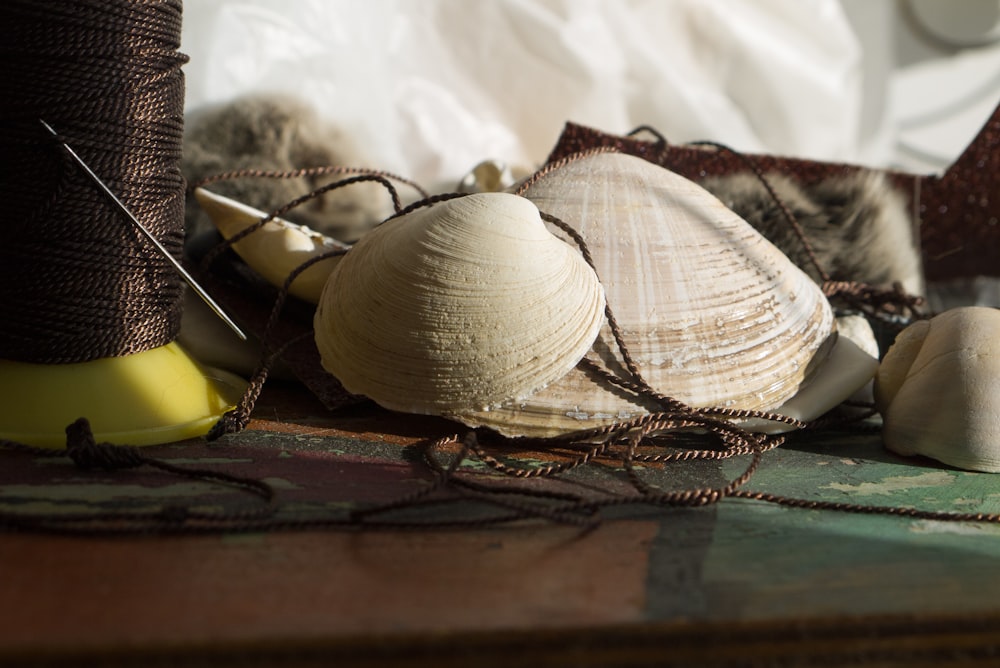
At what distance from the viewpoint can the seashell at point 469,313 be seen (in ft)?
2.43

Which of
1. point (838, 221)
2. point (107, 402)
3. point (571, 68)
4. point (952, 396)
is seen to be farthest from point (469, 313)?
point (571, 68)

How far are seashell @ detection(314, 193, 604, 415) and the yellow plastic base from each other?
0.17 m

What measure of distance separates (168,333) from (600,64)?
5.26 feet

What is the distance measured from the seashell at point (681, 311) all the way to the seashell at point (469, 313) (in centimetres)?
4

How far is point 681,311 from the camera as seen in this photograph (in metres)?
0.84

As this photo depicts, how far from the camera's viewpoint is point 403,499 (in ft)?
2.03

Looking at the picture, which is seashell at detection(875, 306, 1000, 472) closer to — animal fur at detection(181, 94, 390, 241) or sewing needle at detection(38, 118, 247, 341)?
sewing needle at detection(38, 118, 247, 341)

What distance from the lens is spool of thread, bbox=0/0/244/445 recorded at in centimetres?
75

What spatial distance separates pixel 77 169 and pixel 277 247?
0.26m

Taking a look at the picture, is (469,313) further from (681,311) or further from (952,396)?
(952,396)

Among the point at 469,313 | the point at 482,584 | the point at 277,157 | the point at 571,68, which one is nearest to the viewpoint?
the point at 482,584

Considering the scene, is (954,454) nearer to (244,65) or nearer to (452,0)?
(244,65)

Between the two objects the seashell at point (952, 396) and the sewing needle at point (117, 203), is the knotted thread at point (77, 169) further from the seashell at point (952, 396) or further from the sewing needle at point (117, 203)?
the seashell at point (952, 396)

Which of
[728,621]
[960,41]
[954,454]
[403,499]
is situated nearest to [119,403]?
[403,499]
